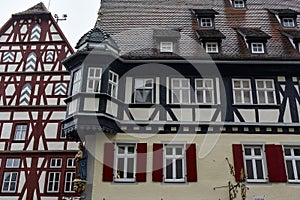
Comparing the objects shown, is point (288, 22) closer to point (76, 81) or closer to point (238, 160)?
point (238, 160)

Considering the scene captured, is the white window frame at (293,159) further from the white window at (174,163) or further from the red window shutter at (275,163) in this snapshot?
the white window at (174,163)

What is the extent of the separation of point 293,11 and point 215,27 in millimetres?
3996

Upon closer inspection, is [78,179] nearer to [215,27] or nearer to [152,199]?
[152,199]

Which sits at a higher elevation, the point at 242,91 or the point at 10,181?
the point at 242,91

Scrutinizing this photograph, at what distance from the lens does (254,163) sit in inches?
574

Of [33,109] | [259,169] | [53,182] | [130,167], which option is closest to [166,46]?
[130,167]

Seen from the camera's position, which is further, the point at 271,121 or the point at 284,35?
the point at 284,35

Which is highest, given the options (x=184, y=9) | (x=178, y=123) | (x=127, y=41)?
(x=184, y=9)

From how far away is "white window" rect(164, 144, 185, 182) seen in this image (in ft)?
46.8

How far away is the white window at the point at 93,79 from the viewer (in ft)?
48.3

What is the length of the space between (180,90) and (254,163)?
4.02 m

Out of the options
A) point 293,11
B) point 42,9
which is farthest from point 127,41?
point 42,9

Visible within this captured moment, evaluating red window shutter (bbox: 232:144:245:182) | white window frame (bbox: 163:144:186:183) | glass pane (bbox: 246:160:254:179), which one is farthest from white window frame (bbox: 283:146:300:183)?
white window frame (bbox: 163:144:186:183)

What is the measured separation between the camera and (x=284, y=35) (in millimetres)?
17922
